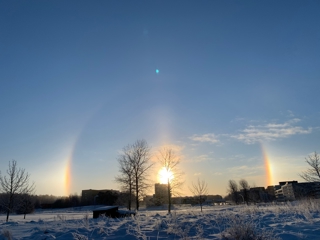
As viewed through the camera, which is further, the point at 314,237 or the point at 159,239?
the point at 159,239

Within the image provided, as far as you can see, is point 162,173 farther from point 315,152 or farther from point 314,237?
point 314,237

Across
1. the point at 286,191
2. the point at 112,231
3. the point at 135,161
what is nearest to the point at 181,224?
the point at 112,231

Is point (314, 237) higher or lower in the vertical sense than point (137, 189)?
lower

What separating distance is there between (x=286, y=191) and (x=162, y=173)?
396ft

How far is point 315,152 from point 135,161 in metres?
21.7

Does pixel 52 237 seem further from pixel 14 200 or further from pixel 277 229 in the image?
pixel 14 200

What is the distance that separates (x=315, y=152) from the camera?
24.5 m

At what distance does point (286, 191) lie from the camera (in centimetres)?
12419

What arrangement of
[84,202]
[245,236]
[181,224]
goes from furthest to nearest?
[84,202] → [181,224] → [245,236]

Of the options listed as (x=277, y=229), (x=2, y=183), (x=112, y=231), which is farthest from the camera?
(x=2, y=183)

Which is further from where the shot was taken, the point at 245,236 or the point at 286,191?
the point at 286,191

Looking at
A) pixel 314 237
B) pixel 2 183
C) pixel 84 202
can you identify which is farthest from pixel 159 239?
pixel 84 202

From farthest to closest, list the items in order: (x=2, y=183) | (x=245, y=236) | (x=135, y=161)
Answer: (x=135, y=161)
(x=2, y=183)
(x=245, y=236)

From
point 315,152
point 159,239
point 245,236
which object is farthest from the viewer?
point 315,152
